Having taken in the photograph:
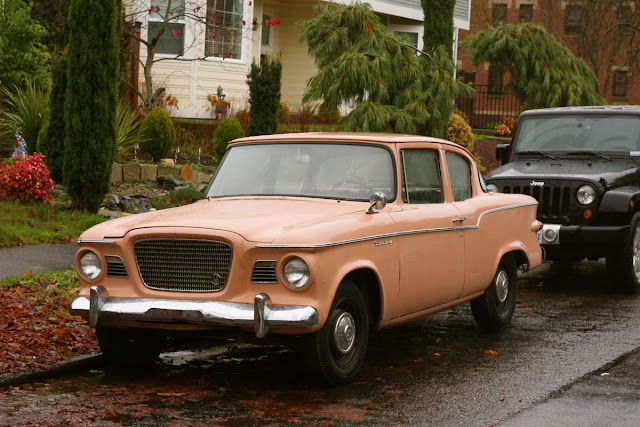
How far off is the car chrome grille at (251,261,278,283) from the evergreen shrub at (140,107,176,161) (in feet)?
41.6

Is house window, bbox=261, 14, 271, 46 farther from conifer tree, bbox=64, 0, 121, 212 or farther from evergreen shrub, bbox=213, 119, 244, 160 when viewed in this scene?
conifer tree, bbox=64, 0, 121, 212

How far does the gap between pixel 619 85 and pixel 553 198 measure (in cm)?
4729

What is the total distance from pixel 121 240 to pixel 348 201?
5.57 feet

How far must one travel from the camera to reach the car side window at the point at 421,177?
25.3ft

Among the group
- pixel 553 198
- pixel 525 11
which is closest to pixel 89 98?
pixel 553 198

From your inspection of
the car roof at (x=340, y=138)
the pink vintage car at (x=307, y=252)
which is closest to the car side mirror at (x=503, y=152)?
the pink vintage car at (x=307, y=252)

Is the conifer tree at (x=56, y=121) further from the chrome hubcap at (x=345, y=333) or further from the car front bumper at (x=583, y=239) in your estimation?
the chrome hubcap at (x=345, y=333)

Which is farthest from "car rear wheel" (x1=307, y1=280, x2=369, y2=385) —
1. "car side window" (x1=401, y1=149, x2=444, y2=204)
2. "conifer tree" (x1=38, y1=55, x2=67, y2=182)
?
"conifer tree" (x1=38, y1=55, x2=67, y2=182)

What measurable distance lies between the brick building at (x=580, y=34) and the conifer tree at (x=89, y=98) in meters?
25.8

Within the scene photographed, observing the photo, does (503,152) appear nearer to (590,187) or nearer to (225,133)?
(590,187)

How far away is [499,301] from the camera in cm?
896

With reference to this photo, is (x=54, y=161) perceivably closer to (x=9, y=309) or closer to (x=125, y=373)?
(x=9, y=309)

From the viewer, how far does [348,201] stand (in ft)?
24.2

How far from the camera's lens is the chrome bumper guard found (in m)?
6.18
